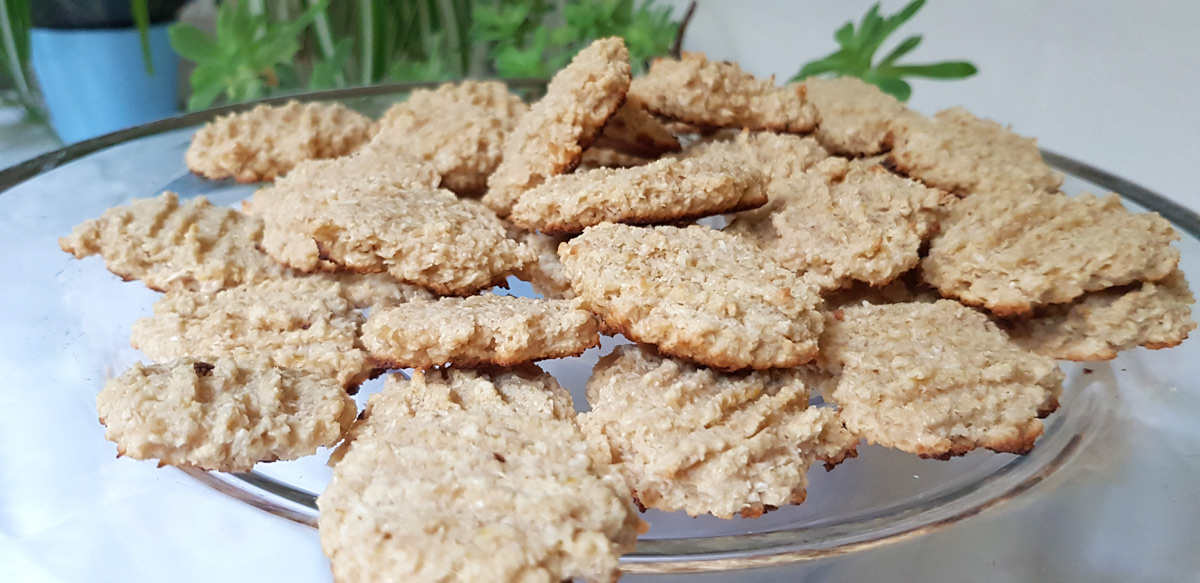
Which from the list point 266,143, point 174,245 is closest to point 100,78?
point 266,143

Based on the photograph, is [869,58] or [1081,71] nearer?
[869,58]

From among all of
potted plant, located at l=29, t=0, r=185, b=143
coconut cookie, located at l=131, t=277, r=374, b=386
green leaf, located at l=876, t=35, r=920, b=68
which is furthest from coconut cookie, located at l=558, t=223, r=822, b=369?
potted plant, located at l=29, t=0, r=185, b=143

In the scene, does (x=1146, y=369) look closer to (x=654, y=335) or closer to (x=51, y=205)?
(x=654, y=335)

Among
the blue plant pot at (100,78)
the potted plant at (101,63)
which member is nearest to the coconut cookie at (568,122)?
the potted plant at (101,63)

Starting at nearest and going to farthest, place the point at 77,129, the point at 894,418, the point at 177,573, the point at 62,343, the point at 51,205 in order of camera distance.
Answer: the point at 177,573, the point at 894,418, the point at 62,343, the point at 51,205, the point at 77,129

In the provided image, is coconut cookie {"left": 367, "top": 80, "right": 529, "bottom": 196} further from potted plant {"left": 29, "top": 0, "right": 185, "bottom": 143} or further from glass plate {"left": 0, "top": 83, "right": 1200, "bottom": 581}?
potted plant {"left": 29, "top": 0, "right": 185, "bottom": 143}

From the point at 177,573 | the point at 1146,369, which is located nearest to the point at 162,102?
the point at 177,573

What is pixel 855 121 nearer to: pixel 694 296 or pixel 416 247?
pixel 694 296
